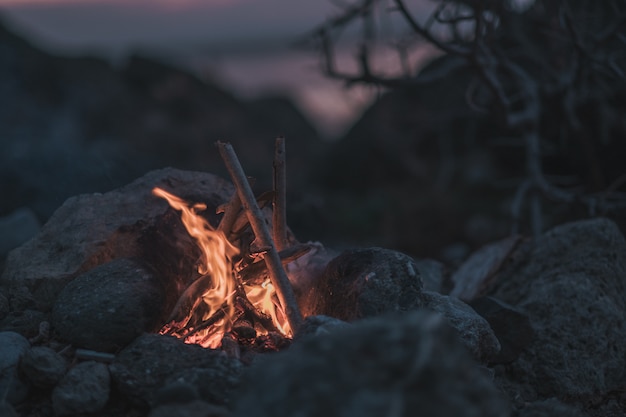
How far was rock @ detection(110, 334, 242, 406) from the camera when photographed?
343cm

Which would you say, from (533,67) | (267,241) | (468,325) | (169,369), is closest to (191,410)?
(169,369)

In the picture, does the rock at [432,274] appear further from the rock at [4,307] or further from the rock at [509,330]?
the rock at [4,307]

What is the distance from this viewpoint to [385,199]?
14008 mm

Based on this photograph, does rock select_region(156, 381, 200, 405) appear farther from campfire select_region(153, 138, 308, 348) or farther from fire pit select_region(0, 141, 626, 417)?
campfire select_region(153, 138, 308, 348)

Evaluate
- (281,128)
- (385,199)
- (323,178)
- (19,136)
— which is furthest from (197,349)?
(281,128)

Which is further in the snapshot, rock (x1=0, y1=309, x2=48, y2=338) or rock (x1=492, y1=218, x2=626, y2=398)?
rock (x1=492, y1=218, x2=626, y2=398)

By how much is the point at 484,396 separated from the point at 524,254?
11.5 ft

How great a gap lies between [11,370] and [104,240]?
1.08 metres

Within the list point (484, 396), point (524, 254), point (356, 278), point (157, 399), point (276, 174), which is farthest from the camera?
point (524, 254)

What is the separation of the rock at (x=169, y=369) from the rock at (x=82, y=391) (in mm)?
73

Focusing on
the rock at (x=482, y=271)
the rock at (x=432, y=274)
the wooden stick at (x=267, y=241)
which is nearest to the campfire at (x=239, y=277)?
the wooden stick at (x=267, y=241)

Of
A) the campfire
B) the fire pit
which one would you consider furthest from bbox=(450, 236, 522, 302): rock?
the campfire

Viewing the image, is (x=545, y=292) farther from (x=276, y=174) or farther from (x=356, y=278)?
(x=276, y=174)

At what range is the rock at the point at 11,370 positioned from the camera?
3.69m
